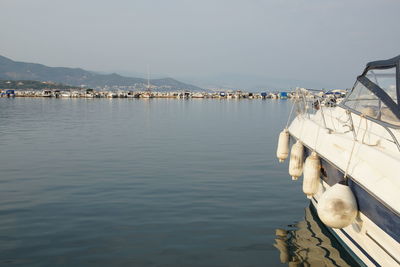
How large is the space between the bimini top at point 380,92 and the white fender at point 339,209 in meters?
1.32

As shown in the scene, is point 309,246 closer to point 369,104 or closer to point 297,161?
point 297,161

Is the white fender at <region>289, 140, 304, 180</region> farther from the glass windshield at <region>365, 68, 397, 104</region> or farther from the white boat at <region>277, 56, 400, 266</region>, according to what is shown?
the glass windshield at <region>365, 68, 397, 104</region>

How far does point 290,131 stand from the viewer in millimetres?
10539

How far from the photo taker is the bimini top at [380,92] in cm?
557

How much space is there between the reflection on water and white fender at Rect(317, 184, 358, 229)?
66.4 inches

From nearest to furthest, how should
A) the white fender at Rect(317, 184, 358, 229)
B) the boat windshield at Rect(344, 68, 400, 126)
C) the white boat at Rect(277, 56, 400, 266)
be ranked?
the white boat at Rect(277, 56, 400, 266) → the white fender at Rect(317, 184, 358, 229) → the boat windshield at Rect(344, 68, 400, 126)

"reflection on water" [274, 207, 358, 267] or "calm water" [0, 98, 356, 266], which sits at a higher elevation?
"calm water" [0, 98, 356, 266]

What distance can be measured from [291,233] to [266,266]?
5.67 feet

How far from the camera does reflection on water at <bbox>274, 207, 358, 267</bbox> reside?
662cm

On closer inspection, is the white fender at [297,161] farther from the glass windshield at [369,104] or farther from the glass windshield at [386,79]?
the glass windshield at [386,79]

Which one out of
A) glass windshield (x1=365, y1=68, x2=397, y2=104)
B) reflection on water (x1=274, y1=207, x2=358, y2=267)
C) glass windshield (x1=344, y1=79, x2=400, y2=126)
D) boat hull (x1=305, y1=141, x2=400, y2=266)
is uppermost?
glass windshield (x1=365, y1=68, x2=397, y2=104)

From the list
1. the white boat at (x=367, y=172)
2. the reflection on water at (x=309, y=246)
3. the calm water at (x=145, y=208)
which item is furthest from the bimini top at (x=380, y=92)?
the calm water at (x=145, y=208)

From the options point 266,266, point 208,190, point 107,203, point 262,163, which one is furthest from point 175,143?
point 266,266

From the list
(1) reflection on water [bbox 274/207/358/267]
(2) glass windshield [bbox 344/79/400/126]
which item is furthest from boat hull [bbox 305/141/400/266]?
(2) glass windshield [bbox 344/79/400/126]
